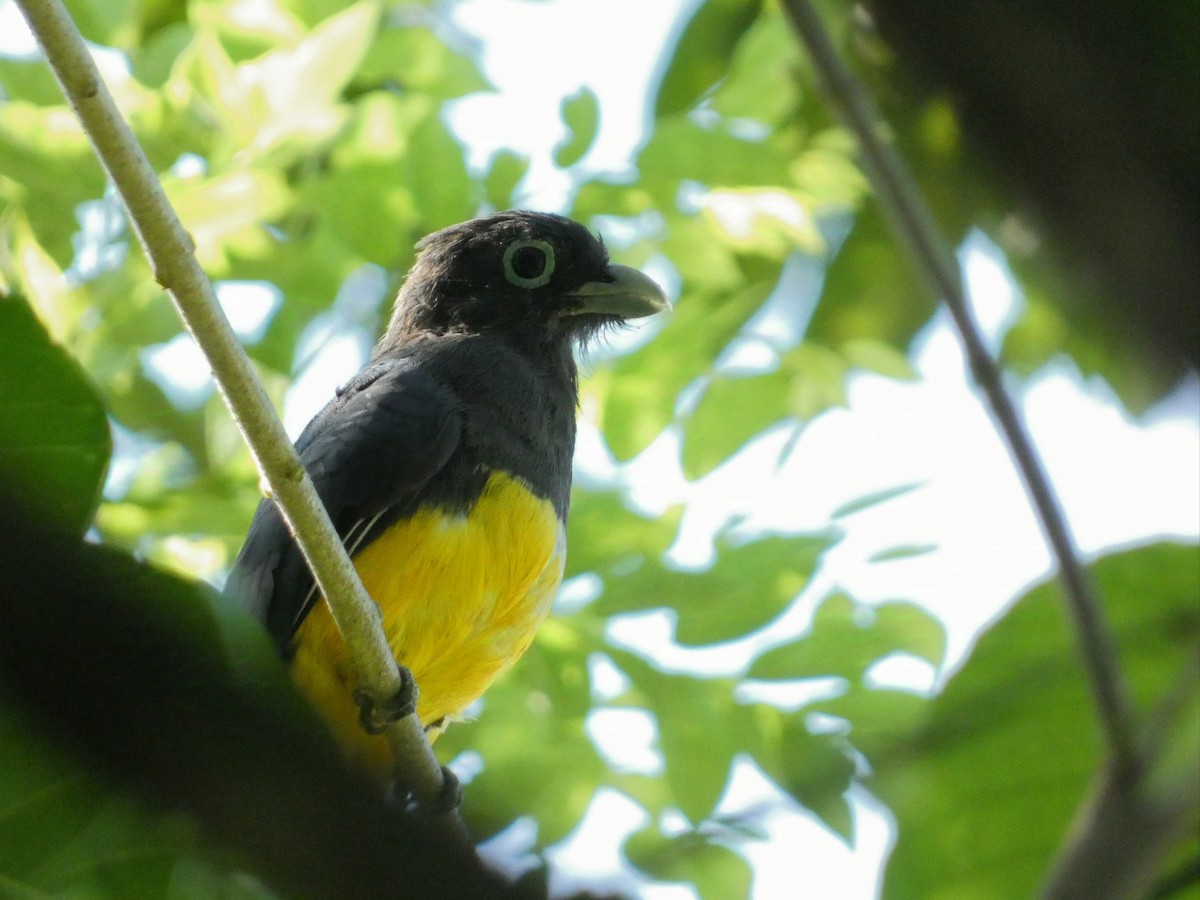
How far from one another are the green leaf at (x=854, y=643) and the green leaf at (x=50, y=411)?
320cm

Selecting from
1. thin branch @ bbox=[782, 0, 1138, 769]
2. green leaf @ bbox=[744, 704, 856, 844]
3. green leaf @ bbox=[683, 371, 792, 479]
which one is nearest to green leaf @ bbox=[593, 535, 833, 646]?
green leaf @ bbox=[744, 704, 856, 844]

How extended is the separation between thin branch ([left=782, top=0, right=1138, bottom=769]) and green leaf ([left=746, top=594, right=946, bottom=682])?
2.16m

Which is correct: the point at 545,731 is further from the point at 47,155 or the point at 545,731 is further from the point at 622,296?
the point at 47,155

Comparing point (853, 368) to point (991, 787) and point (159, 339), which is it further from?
point (991, 787)

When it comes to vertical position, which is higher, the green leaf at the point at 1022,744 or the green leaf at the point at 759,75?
the green leaf at the point at 759,75

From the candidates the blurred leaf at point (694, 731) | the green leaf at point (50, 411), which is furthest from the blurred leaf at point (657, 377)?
the green leaf at point (50, 411)

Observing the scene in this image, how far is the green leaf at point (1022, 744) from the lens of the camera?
90.8 inches

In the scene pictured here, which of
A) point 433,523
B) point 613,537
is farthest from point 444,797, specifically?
point 613,537

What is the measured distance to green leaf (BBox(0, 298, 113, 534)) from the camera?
1.19 metres

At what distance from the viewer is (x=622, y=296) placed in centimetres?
496

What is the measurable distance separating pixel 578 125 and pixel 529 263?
21.1 inches

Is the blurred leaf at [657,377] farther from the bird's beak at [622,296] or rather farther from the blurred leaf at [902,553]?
the blurred leaf at [902,553]

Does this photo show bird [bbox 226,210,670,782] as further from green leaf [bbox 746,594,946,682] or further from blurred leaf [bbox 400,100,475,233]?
green leaf [bbox 746,594,946,682]

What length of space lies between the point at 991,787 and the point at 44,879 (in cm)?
164
